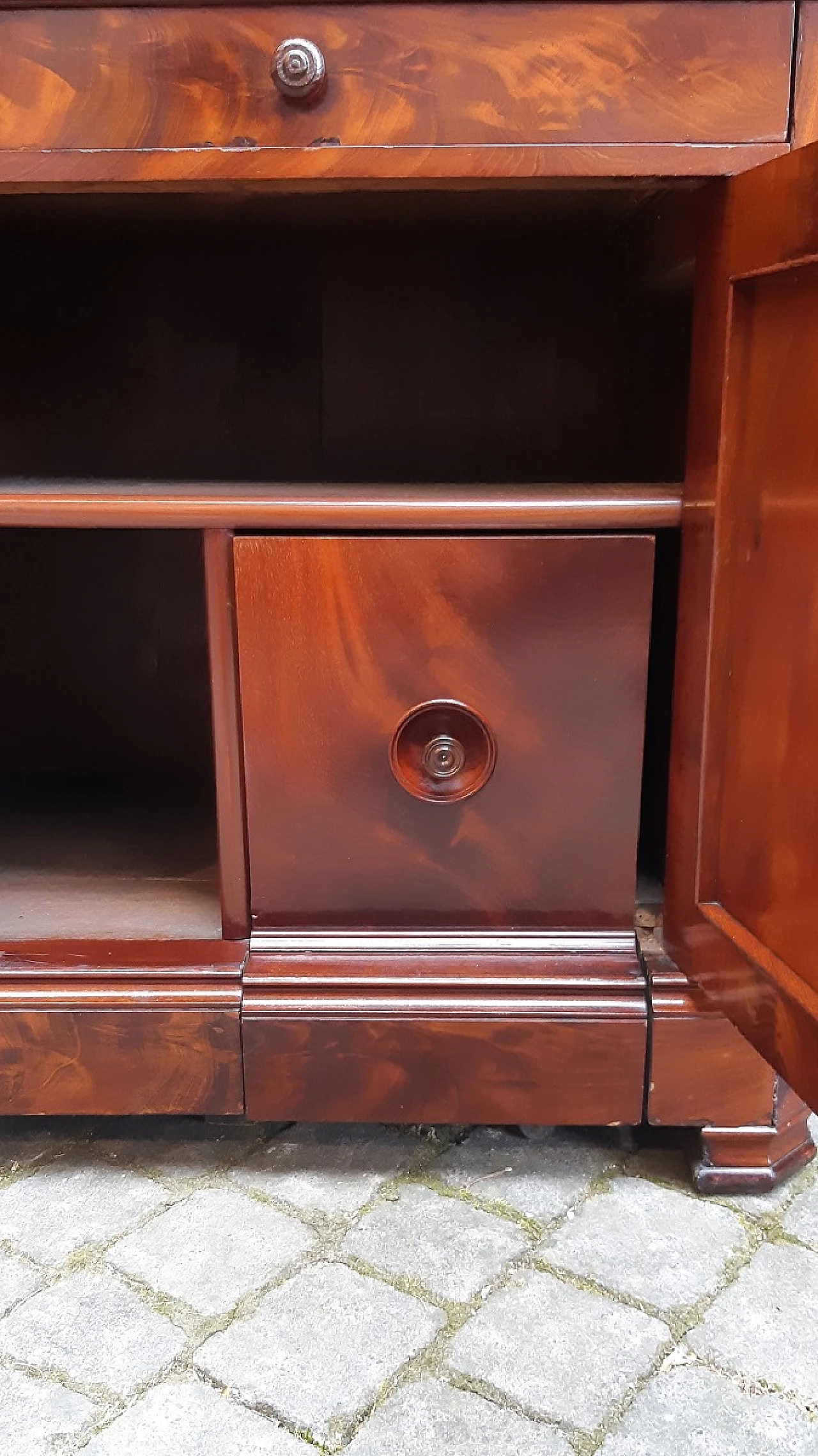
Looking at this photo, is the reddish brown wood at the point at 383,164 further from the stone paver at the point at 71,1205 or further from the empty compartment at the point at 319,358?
the stone paver at the point at 71,1205

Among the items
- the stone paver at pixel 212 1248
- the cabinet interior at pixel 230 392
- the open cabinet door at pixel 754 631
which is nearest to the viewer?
the open cabinet door at pixel 754 631

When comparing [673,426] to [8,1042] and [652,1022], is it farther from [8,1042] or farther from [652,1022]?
[8,1042]

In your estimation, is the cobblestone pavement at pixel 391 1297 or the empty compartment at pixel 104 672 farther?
the empty compartment at pixel 104 672

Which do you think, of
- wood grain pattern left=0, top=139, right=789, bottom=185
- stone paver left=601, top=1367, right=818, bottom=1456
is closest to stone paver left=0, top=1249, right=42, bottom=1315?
stone paver left=601, top=1367, right=818, bottom=1456

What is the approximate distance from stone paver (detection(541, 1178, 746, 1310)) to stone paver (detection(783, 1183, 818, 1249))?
35 millimetres

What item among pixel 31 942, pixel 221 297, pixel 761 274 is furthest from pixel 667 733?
pixel 221 297

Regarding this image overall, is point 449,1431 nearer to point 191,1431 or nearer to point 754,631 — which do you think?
point 191,1431

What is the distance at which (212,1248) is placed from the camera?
69 centimetres

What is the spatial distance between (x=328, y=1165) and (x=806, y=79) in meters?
0.74

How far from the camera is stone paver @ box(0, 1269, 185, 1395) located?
60cm

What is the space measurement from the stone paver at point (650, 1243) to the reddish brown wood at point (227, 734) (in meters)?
0.30

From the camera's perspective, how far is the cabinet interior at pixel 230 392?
103cm

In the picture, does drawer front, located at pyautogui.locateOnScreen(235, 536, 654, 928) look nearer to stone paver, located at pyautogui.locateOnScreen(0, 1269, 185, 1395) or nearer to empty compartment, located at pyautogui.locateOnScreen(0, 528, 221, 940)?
stone paver, located at pyautogui.locateOnScreen(0, 1269, 185, 1395)

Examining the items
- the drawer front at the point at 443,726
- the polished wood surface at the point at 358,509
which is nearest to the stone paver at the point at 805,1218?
the drawer front at the point at 443,726
